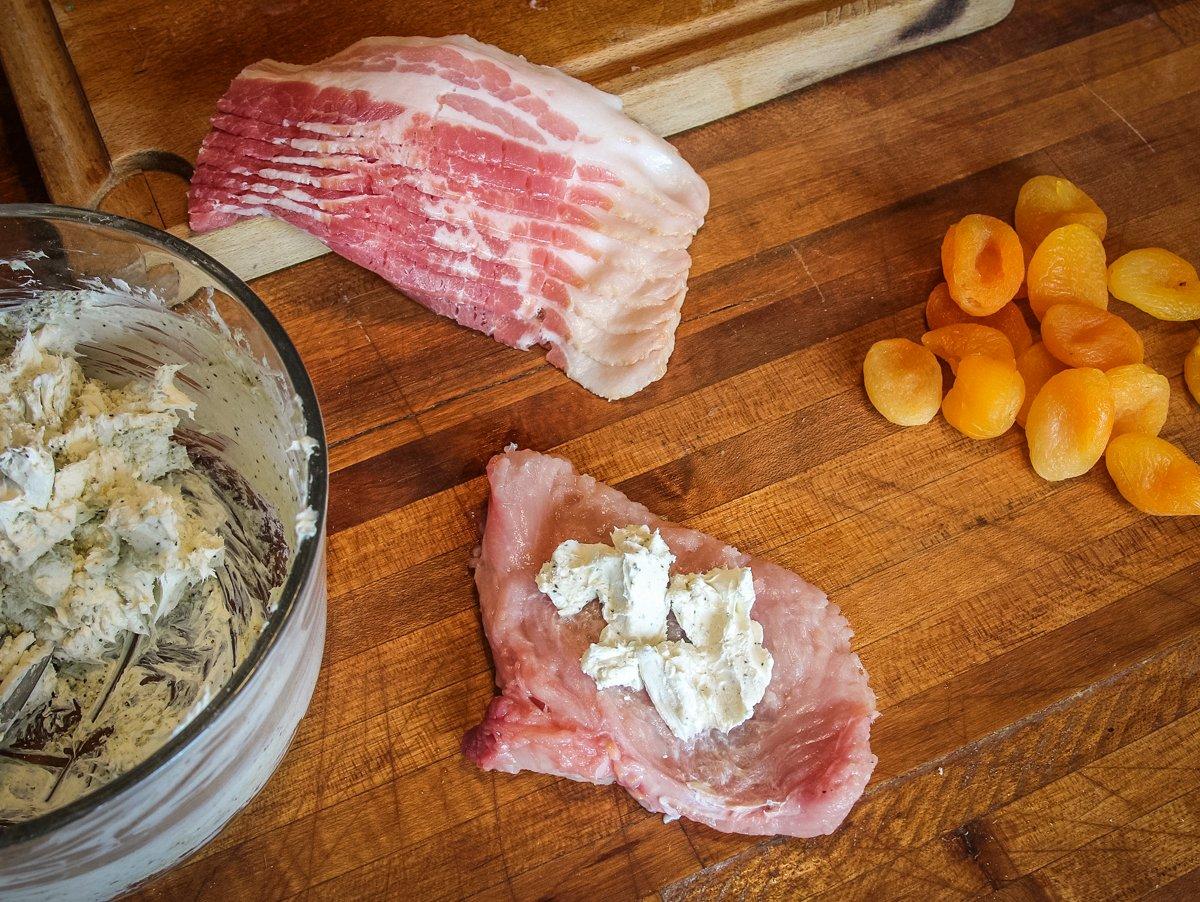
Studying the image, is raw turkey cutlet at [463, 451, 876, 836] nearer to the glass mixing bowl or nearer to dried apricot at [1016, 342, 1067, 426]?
the glass mixing bowl

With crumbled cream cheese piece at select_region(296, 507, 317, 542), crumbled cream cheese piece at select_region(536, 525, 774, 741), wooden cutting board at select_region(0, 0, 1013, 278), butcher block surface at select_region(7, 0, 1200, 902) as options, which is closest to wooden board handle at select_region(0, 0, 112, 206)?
wooden cutting board at select_region(0, 0, 1013, 278)

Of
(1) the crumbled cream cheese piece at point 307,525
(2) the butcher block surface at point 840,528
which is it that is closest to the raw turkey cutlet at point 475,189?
(2) the butcher block surface at point 840,528

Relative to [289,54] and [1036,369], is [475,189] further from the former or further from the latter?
[1036,369]

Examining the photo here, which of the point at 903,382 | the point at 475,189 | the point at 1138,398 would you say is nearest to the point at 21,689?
the point at 475,189

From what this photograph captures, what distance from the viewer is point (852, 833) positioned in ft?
5.36

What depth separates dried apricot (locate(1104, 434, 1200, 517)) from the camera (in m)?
1.82

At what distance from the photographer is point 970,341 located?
1940 millimetres

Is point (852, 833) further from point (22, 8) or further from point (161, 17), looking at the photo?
point (22, 8)

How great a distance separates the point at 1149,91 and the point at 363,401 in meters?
1.80

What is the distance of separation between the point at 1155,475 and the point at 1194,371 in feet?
0.93

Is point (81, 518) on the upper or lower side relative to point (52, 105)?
lower

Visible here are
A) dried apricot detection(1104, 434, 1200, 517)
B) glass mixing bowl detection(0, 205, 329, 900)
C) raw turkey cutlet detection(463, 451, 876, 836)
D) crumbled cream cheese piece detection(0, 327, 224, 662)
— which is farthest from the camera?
dried apricot detection(1104, 434, 1200, 517)

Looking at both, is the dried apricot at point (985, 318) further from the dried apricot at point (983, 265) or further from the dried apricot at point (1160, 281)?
the dried apricot at point (1160, 281)

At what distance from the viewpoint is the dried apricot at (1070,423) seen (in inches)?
71.8
